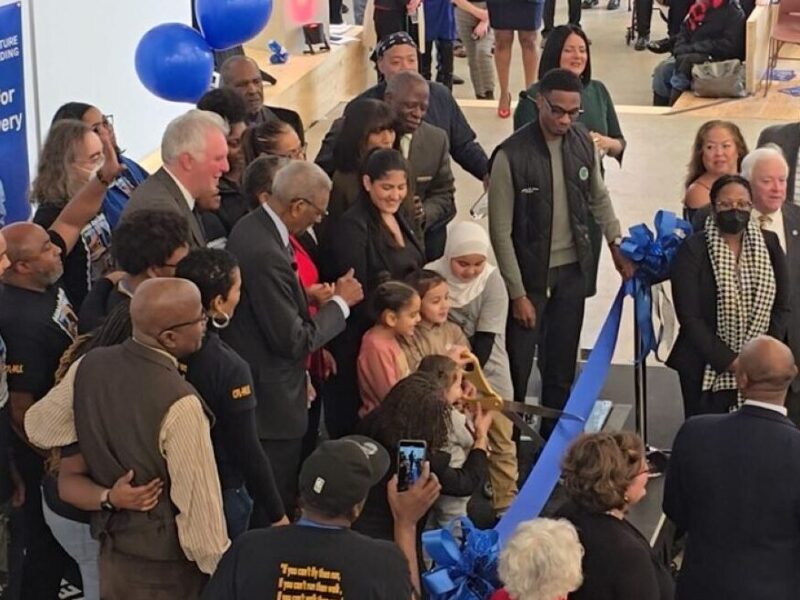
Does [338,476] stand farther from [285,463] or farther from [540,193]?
[540,193]

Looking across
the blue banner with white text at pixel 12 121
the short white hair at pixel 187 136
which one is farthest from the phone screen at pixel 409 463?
the blue banner with white text at pixel 12 121

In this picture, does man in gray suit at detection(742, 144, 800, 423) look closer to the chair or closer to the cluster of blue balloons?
the cluster of blue balloons

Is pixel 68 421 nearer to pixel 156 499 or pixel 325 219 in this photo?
pixel 156 499

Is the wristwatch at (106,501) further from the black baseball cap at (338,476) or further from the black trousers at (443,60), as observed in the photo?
the black trousers at (443,60)

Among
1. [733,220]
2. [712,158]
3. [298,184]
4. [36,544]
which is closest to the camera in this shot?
[36,544]

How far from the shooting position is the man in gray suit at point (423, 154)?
5.54 metres

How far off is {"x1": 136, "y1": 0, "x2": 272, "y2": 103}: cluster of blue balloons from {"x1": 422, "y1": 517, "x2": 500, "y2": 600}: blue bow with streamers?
3.67m

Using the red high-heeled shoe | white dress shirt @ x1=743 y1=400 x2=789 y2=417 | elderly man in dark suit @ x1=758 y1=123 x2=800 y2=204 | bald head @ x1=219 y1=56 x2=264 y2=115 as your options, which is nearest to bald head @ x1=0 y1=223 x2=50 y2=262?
bald head @ x1=219 y1=56 x2=264 y2=115

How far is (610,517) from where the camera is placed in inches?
139

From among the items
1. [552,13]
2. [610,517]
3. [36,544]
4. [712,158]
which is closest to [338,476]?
[610,517]

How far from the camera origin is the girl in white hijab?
203 inches

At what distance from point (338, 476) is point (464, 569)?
0.66m

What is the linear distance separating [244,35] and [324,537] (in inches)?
184

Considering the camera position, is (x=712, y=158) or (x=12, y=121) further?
(x=12, y=121)
